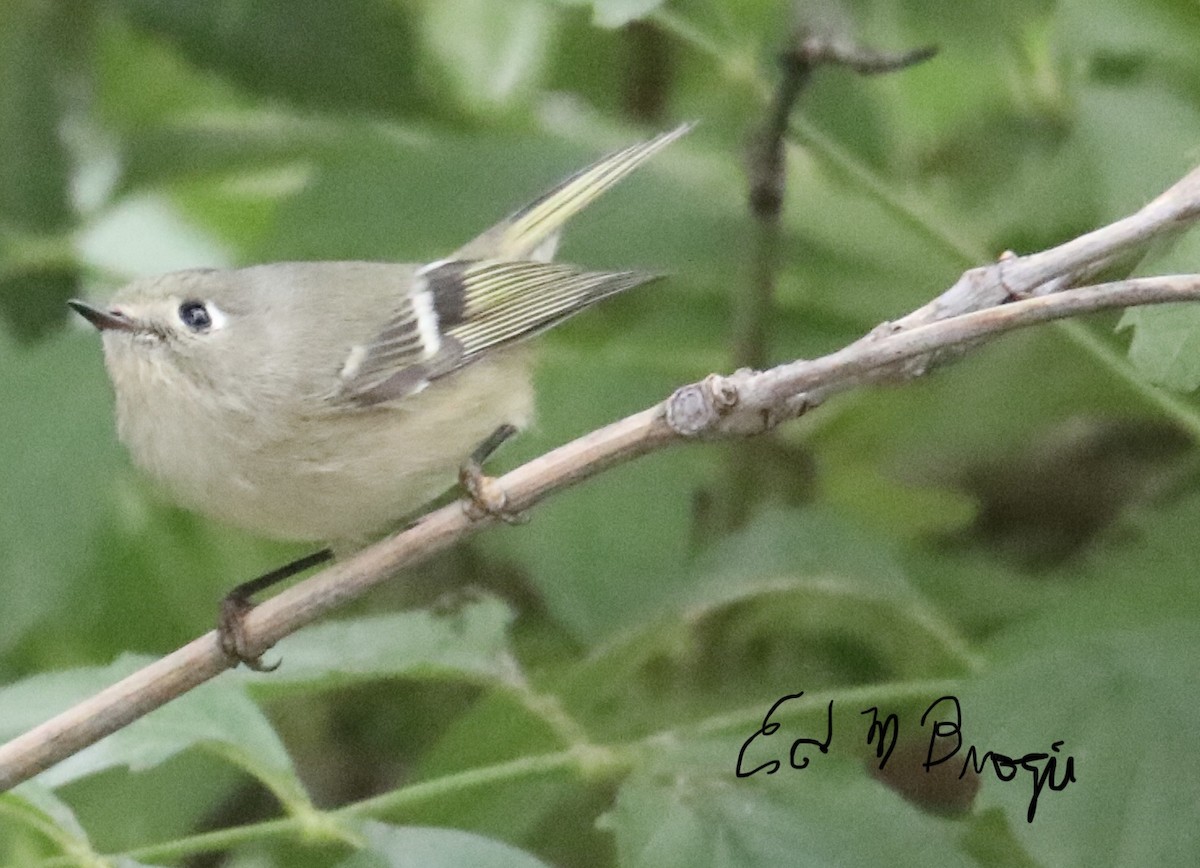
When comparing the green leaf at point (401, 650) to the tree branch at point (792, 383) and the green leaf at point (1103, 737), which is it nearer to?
the tree branch at point (792, 383)

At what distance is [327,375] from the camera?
66.2 inches

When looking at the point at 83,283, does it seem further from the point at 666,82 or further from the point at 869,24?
the point at 869,24

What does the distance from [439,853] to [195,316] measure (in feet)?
2.47

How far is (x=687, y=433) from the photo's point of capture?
107 cm

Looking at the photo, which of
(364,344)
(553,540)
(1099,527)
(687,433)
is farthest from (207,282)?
(1099,527)

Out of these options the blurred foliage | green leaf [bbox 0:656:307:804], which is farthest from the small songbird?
green leaf [bbox 0:656:307:804]

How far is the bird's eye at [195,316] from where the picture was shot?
1669 millimetres

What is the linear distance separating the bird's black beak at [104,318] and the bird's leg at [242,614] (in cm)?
30

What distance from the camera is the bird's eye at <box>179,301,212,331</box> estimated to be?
1669 millimetres

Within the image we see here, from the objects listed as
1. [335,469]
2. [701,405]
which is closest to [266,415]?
[335,469]

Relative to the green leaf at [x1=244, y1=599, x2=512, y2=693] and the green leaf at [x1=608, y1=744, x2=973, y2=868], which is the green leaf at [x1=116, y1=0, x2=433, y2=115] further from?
the green leaf at [x1=608, y1=744, x2=973, y2=868]

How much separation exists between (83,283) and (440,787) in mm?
1271

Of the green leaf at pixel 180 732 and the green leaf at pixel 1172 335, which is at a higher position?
the green leaf at pixel 1172 335

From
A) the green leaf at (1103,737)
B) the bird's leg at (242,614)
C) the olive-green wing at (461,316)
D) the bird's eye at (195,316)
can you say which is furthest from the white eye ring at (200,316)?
the green leaf at (1103,737)
